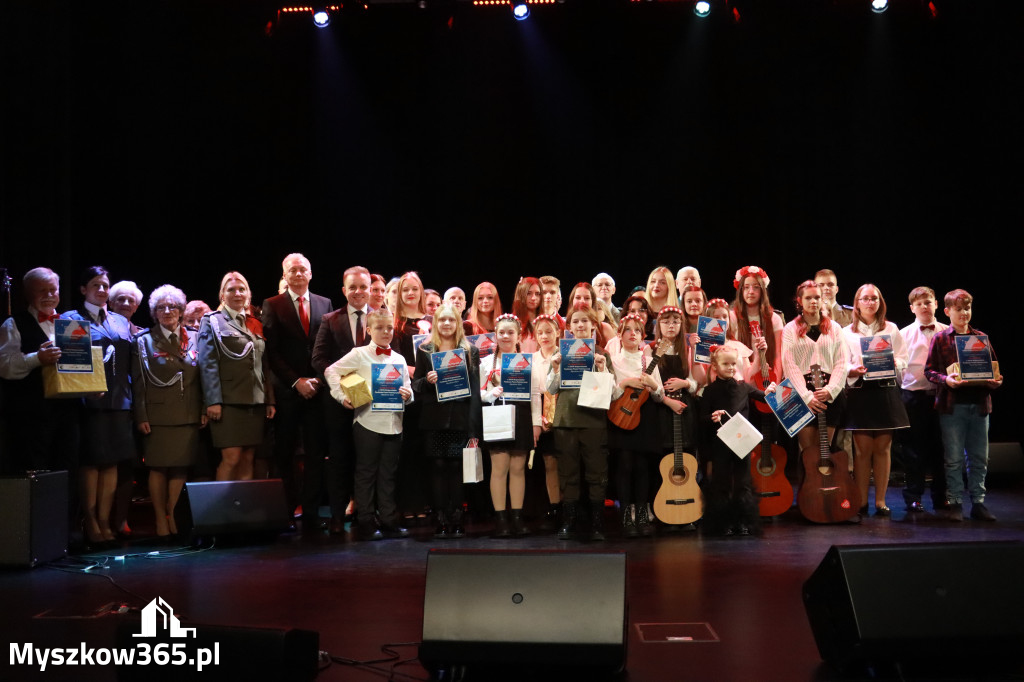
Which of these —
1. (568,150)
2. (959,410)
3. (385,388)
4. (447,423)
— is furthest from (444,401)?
(568,150)

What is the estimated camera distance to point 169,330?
6.14m

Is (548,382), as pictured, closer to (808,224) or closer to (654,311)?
(654,311)

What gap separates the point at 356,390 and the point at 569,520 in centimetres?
164

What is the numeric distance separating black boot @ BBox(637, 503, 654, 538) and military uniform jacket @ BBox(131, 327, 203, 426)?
3087mm

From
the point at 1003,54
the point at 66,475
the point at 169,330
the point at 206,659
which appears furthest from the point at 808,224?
the point at 206,659

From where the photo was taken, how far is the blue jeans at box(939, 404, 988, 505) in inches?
247

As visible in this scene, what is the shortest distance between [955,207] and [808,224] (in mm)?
Answer: 1462

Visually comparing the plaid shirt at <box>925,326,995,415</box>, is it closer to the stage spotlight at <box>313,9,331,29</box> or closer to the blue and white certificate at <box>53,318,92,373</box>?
the blue and white certificate at <box>53,318,92,373</box>

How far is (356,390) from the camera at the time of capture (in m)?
5.81

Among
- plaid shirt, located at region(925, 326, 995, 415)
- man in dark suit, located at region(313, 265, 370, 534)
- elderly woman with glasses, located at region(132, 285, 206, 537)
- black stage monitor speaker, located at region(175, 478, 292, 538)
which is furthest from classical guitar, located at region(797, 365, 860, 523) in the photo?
elderly woman with glasses, located at region(132, 285, 206, 537)

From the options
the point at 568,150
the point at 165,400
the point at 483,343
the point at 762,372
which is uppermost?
the point at 568,150

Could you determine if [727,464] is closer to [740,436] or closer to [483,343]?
[740,436]

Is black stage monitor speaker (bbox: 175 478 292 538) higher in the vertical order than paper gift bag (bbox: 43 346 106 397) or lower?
lower

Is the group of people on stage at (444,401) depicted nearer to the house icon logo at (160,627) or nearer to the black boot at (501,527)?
the black boot at (501,527)
